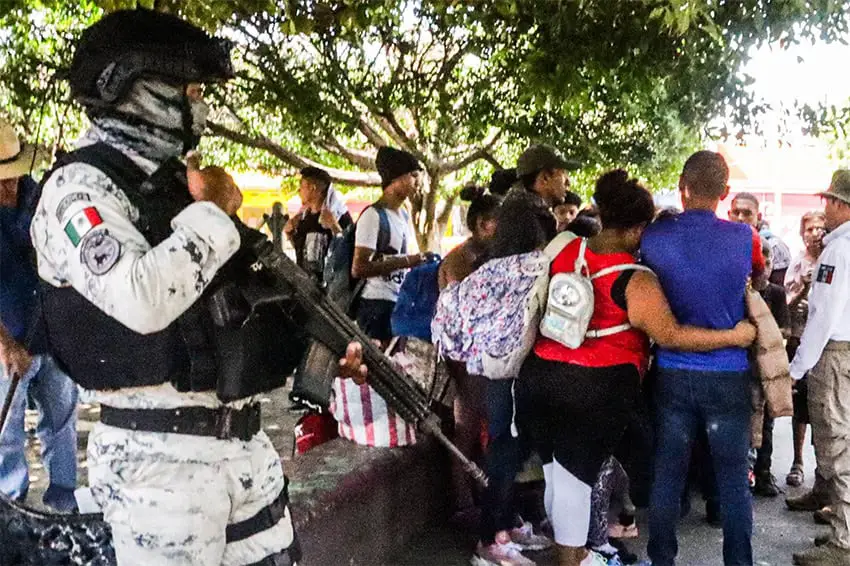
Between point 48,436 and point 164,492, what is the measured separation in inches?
115

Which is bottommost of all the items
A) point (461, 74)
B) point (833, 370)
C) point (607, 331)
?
point (833, 370)

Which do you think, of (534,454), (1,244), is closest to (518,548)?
(534,454)

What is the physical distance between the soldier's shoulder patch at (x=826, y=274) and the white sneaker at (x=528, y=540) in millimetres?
2026

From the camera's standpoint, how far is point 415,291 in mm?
4871

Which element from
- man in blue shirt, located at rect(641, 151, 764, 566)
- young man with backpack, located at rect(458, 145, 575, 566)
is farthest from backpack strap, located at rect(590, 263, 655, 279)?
young man with backpack, located at rect(458, 145, 575, 566)

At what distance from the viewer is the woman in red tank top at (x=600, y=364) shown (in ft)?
12.6

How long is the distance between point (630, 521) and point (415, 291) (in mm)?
1786

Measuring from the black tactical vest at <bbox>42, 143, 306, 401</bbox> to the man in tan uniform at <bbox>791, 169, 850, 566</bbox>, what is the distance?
349 cm

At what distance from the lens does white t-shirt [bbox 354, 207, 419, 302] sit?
17.9 feet

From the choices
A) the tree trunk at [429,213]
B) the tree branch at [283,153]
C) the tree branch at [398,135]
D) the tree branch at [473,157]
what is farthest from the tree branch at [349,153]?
the tree branch at [473,157]

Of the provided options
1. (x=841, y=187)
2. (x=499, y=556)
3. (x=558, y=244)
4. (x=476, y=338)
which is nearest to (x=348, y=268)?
(x=476, y=338)

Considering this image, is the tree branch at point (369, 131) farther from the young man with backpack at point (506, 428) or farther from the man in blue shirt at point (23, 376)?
the man in blue shirt at point (23, 376)

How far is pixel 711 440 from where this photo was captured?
157 inches

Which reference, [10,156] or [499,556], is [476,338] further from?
[10,156]
